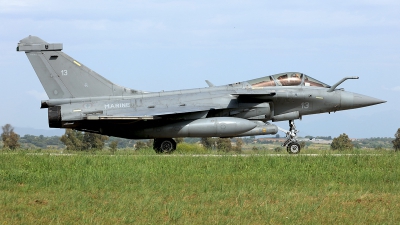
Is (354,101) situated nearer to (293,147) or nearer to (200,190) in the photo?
(293,147)

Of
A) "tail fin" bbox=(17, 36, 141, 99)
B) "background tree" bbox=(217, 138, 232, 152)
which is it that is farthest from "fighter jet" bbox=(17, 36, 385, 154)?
"background tree" bbox=(217, 138, 232, 152)

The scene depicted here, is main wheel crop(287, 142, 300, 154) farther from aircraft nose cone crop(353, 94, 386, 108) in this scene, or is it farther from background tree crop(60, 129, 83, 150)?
background tree crop(60, 129, 83, 150)

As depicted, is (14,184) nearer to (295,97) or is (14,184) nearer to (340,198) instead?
(340,198)

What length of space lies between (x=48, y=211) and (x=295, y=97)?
1263 centimetres

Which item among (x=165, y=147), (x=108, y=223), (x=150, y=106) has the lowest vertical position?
(x=108, y=223)

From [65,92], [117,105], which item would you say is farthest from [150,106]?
[65,92]

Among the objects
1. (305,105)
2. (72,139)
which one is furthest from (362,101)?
(72,139)

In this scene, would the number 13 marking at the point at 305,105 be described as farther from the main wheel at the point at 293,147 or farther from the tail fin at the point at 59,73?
the tail fin at the point at 59,73

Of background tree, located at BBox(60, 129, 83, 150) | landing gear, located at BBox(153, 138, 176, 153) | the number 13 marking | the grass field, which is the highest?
background tree, located at BBox(60, 129, 83, 150)

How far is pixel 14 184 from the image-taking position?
41.3ft

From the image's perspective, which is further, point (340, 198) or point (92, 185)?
point (92, 185)

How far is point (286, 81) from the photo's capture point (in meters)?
21.4

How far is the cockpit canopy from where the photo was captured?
2138cm

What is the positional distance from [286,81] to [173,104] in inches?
160
